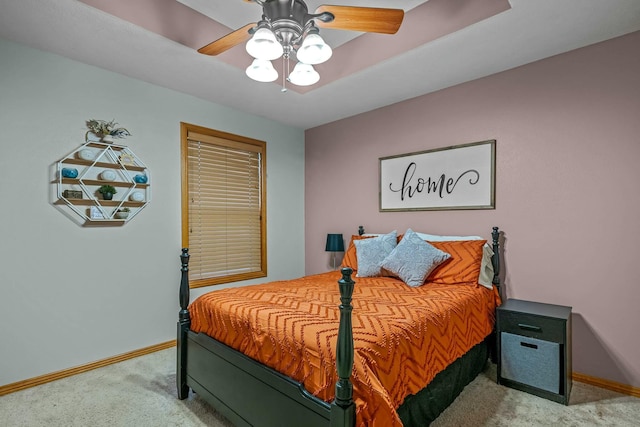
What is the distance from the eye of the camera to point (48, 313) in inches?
98.3

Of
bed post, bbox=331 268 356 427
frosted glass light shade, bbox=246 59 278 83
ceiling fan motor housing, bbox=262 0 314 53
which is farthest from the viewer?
frosted glass light shade, bbox=246 59 278 83

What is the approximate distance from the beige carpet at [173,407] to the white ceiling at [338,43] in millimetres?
2483

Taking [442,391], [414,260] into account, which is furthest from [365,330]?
[414,260]

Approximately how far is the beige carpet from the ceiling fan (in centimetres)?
219

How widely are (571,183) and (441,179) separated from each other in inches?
40.3

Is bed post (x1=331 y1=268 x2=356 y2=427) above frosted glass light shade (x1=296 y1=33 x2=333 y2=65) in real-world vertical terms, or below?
below

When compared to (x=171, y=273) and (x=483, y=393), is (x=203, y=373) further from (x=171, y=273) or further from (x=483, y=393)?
(x=483, y=393)

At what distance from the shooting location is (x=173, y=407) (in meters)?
2.10

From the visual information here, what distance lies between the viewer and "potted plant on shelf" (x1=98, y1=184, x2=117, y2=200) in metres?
2.71

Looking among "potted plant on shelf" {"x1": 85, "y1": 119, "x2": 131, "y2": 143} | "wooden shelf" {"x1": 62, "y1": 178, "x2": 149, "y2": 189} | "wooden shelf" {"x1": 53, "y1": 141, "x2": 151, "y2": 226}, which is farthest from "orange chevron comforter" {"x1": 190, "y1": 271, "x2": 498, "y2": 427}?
"potted plant on shelf" {"x1": 85, "y1": 119, "x2": 131, "y2": 143}

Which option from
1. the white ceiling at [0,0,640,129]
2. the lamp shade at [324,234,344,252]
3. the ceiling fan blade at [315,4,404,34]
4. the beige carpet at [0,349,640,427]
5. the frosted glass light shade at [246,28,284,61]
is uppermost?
A: the white ceiling at [0,0,640,129]

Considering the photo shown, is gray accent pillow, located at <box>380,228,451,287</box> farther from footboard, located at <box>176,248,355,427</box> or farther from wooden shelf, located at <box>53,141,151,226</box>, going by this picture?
wooden shelf, located at <box>53,141,151,226</box>

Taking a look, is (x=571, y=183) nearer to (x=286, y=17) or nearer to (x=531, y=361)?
(x=531, y=361)

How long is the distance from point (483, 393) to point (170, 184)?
315cm
